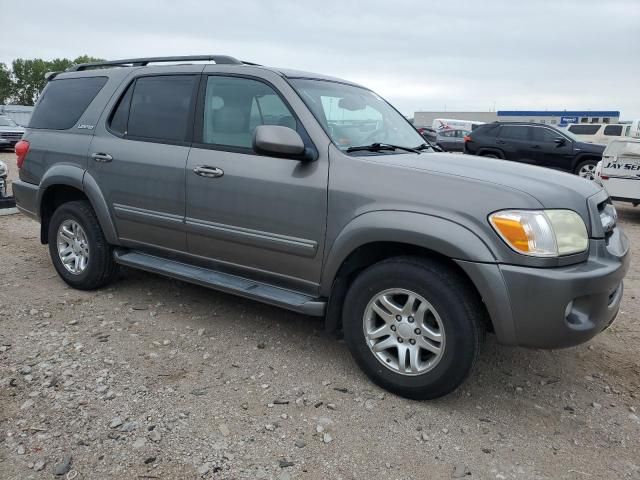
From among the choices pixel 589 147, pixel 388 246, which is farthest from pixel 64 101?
pixel 589 147

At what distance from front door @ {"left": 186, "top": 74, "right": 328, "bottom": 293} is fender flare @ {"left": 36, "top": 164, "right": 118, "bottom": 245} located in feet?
2.85

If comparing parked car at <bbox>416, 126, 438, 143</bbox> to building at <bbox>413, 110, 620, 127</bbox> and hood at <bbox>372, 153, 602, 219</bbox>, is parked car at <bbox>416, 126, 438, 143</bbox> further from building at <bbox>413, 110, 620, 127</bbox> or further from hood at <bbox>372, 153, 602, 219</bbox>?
building at <bbox>413, 110, 620, 127</bbox>

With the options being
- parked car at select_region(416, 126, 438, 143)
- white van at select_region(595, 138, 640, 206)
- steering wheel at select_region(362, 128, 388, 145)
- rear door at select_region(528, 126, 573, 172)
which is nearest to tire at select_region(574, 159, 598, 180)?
rear door at select_region(528, 126, 573, 172)

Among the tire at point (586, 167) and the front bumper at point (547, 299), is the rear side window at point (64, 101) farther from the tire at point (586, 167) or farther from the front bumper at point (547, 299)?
the tire at point (586, 167)

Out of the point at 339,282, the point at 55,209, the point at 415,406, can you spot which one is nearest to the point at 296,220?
the point at 339,282

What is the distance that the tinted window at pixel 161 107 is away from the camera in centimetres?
381

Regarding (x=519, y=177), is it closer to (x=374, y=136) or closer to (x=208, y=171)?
(x=374, y=136)

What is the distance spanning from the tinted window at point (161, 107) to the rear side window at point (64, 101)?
0.52 m

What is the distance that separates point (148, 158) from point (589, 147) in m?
11.5

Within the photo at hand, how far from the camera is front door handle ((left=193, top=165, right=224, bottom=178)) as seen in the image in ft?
11.5

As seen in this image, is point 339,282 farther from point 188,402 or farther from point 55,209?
point 55,209

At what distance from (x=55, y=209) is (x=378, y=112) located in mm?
3031

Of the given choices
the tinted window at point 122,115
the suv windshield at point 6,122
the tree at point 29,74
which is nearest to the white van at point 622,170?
the tinted window at point 122,115

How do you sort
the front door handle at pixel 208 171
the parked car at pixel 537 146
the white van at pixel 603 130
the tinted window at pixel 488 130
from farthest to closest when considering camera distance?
the white van at pixel 603 130 → the tinted window at pixel 488 130 → the parked car at pixel 537 146 → the front door handle at pixel 208 171
